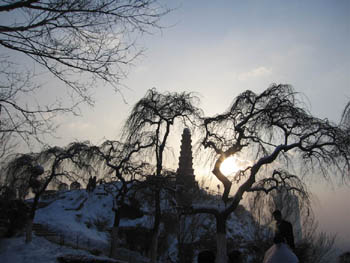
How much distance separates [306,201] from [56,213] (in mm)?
27249

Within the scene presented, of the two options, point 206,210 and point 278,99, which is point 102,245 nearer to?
point 206,210

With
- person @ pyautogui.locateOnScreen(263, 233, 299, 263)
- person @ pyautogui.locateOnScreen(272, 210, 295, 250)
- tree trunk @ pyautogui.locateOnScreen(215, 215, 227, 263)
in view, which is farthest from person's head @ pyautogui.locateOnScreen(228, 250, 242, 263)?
tree trunk @ pyautogui.locateOnScreen(215, 215, 227, 263)

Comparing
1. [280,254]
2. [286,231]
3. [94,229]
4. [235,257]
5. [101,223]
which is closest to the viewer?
[280,254]

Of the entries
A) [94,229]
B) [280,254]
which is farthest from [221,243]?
[94,229]

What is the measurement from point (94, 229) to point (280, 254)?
27.9 meters

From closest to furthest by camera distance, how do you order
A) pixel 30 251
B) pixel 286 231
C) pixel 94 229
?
pixel 286 231
pixel 30 251
pixel 94 229

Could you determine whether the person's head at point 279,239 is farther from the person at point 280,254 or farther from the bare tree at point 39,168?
the bare tree at point 39,168

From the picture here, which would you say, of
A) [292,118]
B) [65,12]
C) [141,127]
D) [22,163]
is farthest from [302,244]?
[22,163]

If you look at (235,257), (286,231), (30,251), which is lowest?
(30,251)

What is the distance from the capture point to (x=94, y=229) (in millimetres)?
28531

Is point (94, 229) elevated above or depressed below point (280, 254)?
below

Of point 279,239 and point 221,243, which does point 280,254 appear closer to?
point 279,239

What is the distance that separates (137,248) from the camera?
27156 mm

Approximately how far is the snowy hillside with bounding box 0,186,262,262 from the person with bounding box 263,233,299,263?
11.3 meters
